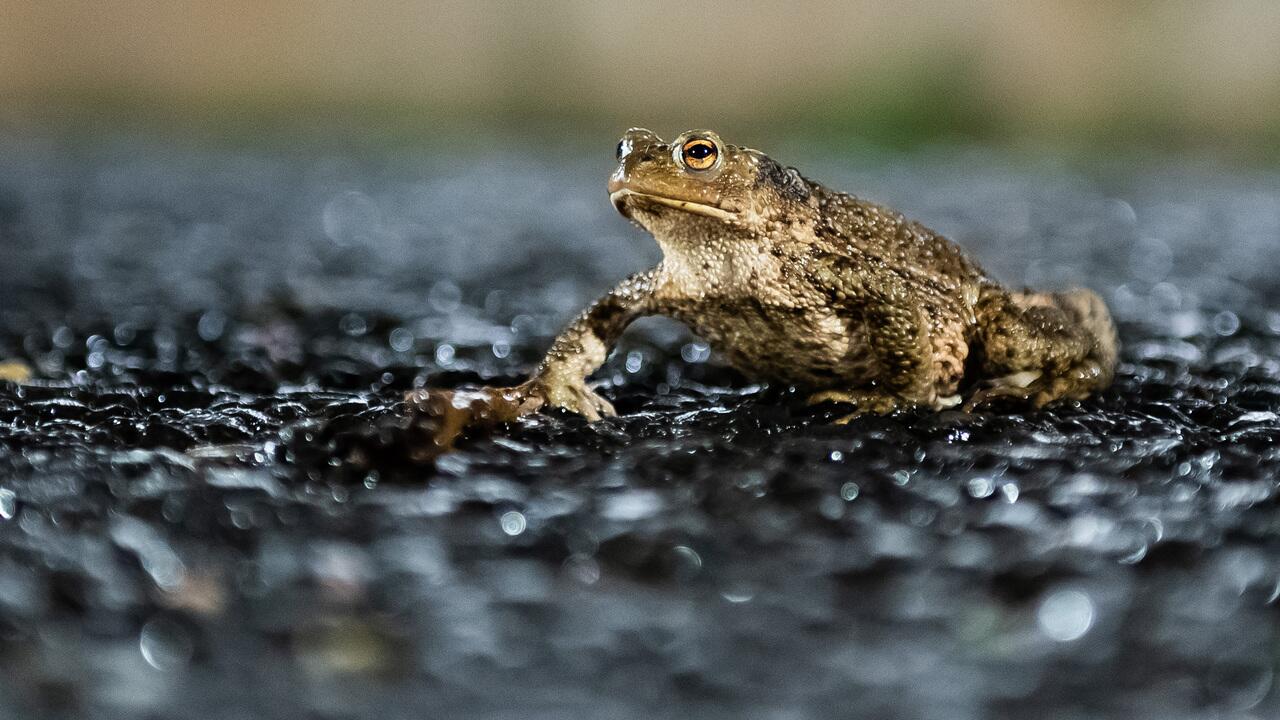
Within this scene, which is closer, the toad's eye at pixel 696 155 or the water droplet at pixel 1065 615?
the water droplet at pixel 1065 615

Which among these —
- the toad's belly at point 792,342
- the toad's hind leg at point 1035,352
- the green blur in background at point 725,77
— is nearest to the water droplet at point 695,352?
the toad's belly at point 792,342

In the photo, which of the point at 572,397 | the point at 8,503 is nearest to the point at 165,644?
the point at 8,503

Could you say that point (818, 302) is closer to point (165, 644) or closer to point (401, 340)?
point (401, 340)

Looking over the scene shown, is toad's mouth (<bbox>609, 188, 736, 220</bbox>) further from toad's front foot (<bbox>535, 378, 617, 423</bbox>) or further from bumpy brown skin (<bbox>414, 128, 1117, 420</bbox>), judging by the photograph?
toad's front foot (<bbox>535, 378, 617, 423</bbox>)

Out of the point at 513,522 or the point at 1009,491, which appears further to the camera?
the point at 1009,491

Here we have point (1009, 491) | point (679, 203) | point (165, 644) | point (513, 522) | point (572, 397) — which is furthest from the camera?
point (572, 397)

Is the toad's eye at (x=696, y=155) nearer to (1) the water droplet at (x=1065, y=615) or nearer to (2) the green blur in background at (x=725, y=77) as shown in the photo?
(1) the water droplet at (x=1065, y=615)

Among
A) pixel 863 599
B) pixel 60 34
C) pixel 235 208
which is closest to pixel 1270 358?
pixel 863 599

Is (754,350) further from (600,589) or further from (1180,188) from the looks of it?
(1180,188)
